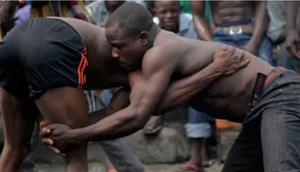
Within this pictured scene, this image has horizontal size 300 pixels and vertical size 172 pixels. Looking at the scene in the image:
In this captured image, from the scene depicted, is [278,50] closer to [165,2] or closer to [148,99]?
[165,2]

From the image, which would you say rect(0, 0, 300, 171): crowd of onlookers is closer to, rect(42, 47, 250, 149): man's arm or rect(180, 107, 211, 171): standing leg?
rect(180, 107, 211, 171): standing leg

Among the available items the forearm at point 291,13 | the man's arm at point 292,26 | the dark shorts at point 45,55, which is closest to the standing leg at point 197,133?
the man's arm at point 292,26

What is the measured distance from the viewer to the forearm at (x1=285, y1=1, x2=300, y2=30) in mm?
6848

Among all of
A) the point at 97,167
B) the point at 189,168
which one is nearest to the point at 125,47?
the point at 189,168

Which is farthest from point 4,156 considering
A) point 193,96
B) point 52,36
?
point 193,96

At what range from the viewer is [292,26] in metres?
6.84

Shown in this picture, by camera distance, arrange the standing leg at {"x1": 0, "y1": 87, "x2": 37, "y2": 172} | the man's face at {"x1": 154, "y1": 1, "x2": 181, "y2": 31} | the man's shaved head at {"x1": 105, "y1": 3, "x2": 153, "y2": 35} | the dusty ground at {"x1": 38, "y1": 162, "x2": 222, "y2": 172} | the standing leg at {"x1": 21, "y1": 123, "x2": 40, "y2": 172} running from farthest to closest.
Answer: the man's face at {"x1": 154, "y1": 1, "x2": 181, "y2": 31}
the dusty ground at {"x1": 38, "y1": 162, "x2": 222, "y2": 172}
the standing leg at {"x1": 21, "y1": 123, "x2": 40, "y2": 172}
the standing leg at {"x1": 0, "y1": 87, "x2": 37, "y2": 172}
the man's shaved head at {"x1": 105, "y1": 3, "x2": 153, "y2": 35}

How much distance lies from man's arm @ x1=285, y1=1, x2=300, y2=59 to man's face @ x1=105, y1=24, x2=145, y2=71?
279 centimetres

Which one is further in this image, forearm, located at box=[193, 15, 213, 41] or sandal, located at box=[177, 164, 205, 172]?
forearm, located at box=[193, 15, 213, 41]

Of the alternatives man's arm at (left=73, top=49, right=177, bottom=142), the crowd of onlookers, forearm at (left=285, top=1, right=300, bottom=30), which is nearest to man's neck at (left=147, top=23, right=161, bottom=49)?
man's arm at (left=73, top=49, right=177, bottom=142)

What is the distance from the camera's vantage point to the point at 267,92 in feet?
14.1

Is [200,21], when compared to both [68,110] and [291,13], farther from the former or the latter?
[68,110]

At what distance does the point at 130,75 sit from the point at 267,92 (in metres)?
0.86

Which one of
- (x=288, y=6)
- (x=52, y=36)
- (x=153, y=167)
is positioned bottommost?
(x=153, y=167)
